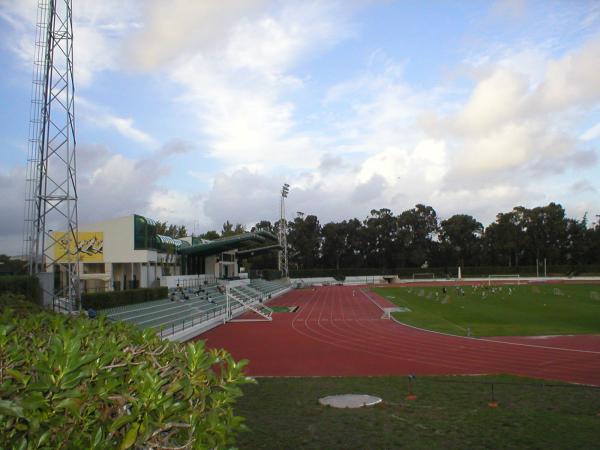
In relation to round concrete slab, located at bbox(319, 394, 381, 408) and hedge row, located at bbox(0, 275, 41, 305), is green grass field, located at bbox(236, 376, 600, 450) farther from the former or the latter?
hedge row, located at bbox(0, 275, 41, 305)

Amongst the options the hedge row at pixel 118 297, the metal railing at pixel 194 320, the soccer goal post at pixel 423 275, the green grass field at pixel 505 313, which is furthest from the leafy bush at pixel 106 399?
the soccer goal post at pixel 423 275

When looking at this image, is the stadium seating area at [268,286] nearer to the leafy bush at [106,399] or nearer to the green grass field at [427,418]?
the green grass field at [427,418]

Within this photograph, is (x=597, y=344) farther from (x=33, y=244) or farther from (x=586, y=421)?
(x=33, y=244)

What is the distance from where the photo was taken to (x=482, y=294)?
53844 mm

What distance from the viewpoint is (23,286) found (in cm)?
2130

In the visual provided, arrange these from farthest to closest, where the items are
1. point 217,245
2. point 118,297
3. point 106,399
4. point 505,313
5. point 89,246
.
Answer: point 217,245 → point 89,246 → point 505,313 → point 118,297 → point 106,399

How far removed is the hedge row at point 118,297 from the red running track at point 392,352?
5.34 metres

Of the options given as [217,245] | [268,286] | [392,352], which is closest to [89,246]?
[217,245]

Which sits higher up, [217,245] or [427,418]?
[217,245]

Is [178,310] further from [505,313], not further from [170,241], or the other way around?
[505,313]

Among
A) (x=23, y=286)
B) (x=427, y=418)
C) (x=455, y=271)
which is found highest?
(x=23, y=286)

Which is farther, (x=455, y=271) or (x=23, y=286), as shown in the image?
(x=455, y=271)

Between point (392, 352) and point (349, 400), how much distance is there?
9427mm

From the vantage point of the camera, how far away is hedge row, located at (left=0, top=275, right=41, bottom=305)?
66.5 feet
